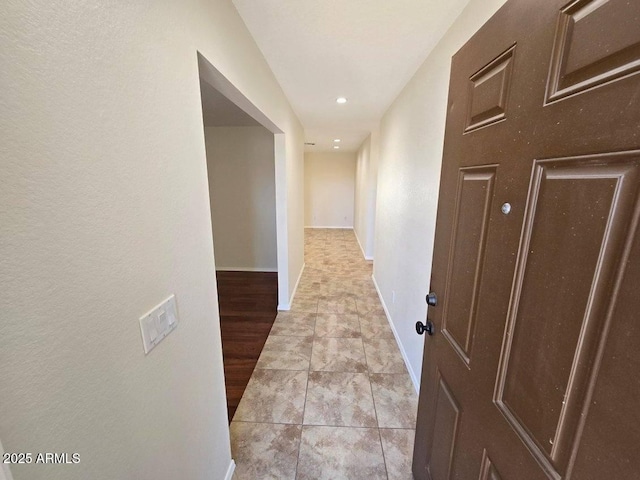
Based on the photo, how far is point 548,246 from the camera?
566 millimetres

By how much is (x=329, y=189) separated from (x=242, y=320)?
594 centimetres

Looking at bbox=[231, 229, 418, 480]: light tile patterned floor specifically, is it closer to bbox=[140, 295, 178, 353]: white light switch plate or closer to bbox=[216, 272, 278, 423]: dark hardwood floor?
bbox=[216, 272, 278, 423]: dark hardwood floor

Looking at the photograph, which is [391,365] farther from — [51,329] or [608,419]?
[51,329]

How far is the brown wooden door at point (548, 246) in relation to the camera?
1.41 ft

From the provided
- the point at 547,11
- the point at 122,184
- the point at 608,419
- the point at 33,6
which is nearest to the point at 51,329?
the point at 122,184

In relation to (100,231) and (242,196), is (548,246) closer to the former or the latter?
(100,231)

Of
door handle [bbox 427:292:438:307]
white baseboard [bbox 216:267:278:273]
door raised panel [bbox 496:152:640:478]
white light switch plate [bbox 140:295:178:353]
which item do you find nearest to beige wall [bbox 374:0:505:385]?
door handle [bbox 427:292:438:307]

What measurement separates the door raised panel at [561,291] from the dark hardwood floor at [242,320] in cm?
172

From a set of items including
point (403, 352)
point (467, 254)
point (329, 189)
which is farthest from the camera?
point (329, 189)

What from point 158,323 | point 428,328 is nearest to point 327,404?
point 428,328

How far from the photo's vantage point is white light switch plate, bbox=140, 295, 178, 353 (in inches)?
28.4

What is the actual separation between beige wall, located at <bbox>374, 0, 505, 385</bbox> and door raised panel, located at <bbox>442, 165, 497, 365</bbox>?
28.0 inches

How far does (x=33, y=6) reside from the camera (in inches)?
17.1

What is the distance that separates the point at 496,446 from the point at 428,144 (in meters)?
1.63
